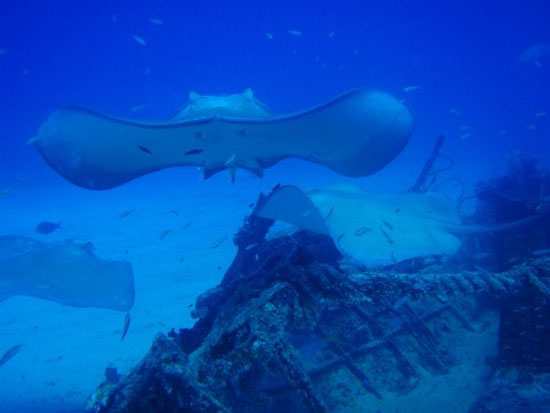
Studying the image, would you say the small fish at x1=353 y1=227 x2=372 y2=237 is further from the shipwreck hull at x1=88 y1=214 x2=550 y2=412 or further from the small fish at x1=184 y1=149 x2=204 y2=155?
the small fish at x1=184 y1=149 x2=204 y2=155

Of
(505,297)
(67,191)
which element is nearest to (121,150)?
(505,297)

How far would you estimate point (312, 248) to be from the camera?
2951mm

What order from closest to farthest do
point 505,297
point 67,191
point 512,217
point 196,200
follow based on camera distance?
point 505,297 → point 512,217 → point 196,200 → point 67,191

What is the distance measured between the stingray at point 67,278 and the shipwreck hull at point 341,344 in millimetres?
3899

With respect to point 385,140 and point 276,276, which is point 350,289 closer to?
point 276,276

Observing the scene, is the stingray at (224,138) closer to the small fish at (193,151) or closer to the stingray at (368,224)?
the small fish at (193,151)

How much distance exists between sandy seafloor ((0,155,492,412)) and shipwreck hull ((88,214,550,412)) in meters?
2.72

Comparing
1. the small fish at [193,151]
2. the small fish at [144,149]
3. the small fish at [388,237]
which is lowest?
the small fish at [388,237]

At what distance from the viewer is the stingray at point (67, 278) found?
8375 millimetres

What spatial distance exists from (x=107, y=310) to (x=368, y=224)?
6.72m

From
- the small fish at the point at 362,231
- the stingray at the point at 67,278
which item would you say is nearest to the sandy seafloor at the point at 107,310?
the stingray at the point at 67,278

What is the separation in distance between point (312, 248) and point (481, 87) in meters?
93.3

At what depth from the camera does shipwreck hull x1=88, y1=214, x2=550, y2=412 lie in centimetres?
217

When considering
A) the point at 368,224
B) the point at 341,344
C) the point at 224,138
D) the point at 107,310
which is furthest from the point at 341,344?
the point at 107,310
